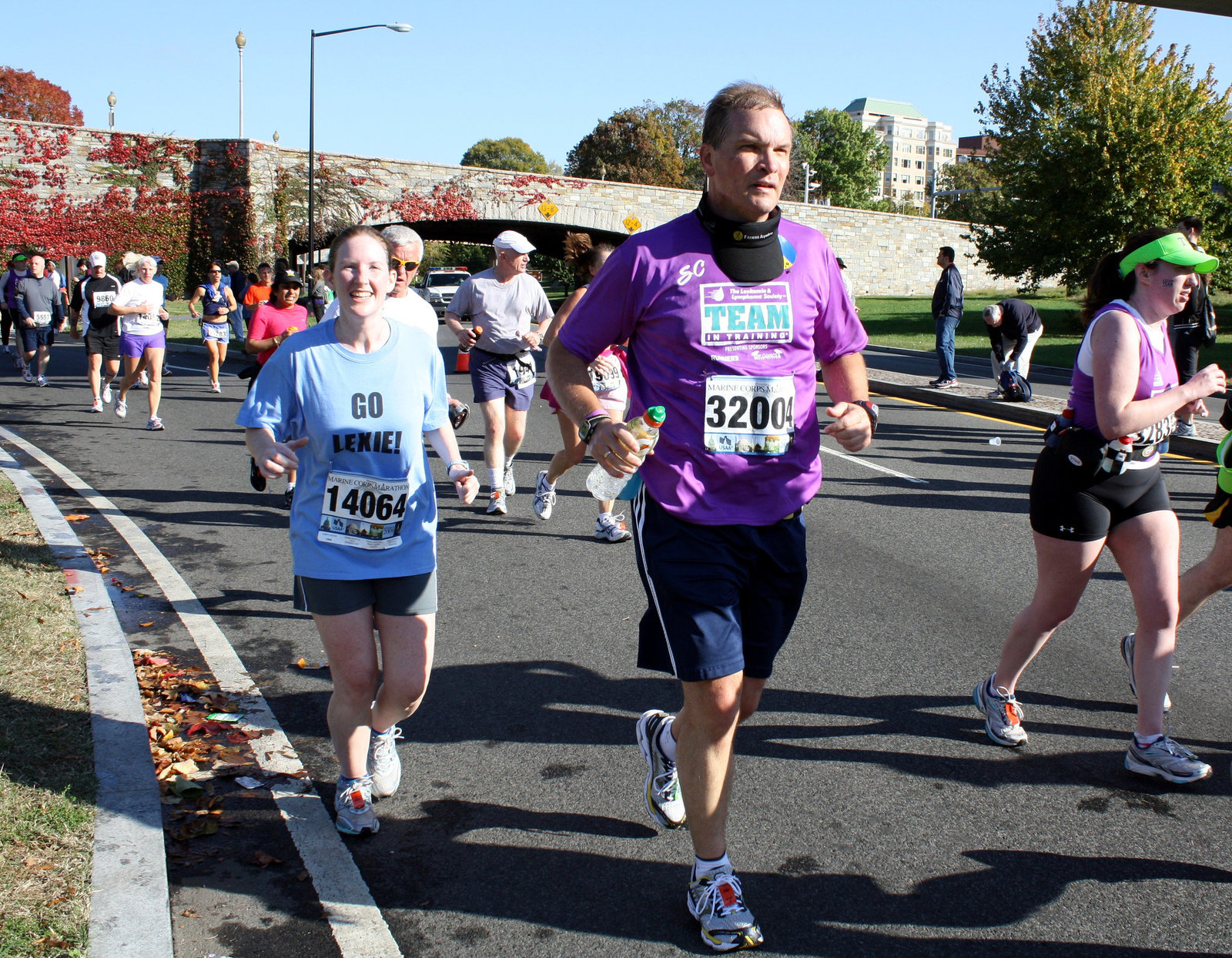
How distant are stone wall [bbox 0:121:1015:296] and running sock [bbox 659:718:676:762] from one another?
115ft

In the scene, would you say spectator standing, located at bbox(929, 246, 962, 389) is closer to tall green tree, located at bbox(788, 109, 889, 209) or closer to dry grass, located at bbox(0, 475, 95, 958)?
dry grass, located at bbox(0, 475, 95, 958)

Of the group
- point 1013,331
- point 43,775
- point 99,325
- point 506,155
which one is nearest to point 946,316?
point 1013,331

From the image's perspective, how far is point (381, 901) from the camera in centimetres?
304

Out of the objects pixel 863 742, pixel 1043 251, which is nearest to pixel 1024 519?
pixel 863 742

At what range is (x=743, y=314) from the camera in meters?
2.83

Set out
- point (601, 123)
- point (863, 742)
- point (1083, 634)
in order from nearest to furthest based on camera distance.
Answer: point (863, 742), point (1083, 634), point (601, 123)

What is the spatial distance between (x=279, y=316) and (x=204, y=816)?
574 cm

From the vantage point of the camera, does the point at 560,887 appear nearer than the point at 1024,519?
Yes

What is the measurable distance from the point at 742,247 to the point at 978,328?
3113cm

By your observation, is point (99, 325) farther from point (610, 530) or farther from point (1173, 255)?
point (1173, 255)

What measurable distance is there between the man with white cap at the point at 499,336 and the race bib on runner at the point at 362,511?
458 cm

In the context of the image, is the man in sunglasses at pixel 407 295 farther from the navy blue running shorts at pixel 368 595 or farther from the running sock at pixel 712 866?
the running sock at pixel 712 866

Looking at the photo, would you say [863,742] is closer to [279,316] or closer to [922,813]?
[922,813]

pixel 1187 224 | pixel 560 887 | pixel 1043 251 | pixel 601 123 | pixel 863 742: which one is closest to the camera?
pixel 560 887
